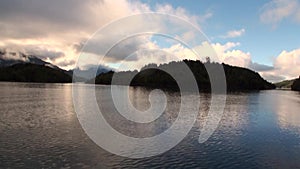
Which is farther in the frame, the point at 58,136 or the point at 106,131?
the point at 106,131

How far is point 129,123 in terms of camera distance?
62.7 m

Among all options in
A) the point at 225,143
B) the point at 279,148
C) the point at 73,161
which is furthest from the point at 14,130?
the point at 279,148

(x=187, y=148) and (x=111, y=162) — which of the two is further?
(x=187, y=148)

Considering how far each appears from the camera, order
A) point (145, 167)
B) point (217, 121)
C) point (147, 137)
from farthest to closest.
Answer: point (217, 121) → point (147, 137) → point (145, 167)

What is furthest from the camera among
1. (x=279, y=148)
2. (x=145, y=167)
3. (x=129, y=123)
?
(x=129, y=123)

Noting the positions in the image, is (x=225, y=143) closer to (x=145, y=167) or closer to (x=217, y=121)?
(x=145, y=167)

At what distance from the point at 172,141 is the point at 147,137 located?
4.90 meters

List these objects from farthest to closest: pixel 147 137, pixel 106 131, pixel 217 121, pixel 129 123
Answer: pixel 217 121
pixel 129 123
pixel 106 131
pixel 147 137

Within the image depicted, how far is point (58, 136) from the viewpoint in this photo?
150ft

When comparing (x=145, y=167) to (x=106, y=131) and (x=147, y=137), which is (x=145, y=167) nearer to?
(x=147, y=137)

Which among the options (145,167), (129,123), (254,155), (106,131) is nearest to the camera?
(145,167)

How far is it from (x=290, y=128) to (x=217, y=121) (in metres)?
16.3

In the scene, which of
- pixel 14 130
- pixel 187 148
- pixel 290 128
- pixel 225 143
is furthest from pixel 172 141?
pixel 290 128

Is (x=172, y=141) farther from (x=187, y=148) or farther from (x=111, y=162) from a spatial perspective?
(x=111, y=162)
